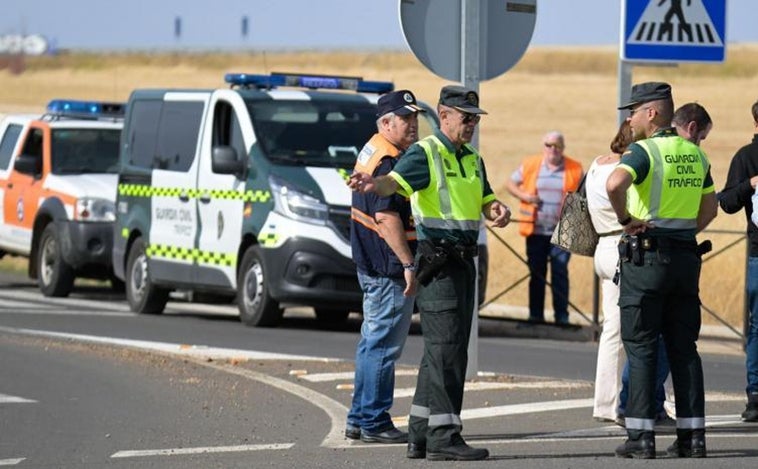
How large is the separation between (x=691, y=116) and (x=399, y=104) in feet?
5.19

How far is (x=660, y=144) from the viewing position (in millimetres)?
9672

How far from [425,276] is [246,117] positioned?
8.66 metres

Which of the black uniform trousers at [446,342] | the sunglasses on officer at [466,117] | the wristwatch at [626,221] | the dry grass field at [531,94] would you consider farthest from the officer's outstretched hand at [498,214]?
the dry grass field at [531,94]

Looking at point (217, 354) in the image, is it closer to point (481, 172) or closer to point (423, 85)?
point (481, 172)

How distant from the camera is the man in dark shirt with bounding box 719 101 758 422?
11.4 meters

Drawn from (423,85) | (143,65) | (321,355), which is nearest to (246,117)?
(321,355)

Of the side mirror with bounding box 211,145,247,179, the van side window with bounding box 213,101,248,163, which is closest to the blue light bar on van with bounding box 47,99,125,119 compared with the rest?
the van side window with bounding box 213,101,248,163

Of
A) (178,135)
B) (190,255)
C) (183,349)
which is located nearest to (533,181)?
(190,255)

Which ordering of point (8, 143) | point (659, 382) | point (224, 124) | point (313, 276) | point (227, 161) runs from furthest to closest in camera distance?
point (8, 143)
point (224, 124)
point (227, 161)
point (313, 276)
point (659, 382)

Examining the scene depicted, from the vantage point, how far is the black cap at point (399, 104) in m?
10.5

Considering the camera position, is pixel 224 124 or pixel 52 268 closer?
pixel 224 124

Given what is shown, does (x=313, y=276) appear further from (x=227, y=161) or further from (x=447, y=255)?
(x=447, y=255)

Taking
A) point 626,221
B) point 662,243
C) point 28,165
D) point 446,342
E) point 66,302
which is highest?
point 626,221

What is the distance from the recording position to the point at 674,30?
13.2 meters
